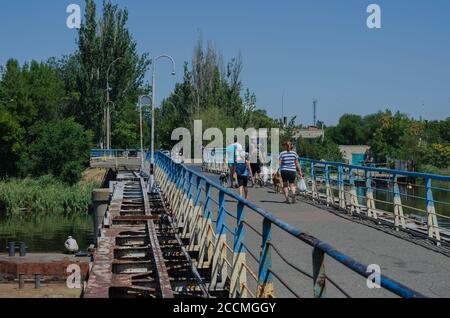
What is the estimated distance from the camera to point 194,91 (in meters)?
76.2

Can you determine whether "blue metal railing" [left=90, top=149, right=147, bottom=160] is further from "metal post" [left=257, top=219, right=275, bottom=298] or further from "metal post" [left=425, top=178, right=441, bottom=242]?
"metal post" [left=257, top=219, right=275, bottom=298]

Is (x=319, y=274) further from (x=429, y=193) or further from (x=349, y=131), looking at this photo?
(x=349, y=131)

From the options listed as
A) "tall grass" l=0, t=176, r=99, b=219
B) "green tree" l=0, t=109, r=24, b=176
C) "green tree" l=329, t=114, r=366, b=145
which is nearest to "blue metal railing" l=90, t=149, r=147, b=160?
"tall grass" l=0, t=176, r=99, b=219

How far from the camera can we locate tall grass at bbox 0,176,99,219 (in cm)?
6594

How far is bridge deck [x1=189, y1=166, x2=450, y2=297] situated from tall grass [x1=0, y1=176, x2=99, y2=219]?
52753 millimetres

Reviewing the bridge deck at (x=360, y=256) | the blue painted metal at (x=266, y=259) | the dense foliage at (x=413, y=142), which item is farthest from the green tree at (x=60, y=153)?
the blue painted metal at (x=266, y=259)

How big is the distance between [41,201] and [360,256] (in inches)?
2398

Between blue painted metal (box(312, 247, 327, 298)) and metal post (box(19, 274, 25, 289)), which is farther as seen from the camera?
metal post (box(19, 274, 25, 289))

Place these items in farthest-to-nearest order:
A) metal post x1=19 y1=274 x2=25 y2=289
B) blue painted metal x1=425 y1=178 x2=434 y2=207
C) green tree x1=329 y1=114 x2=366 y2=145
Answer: green tree x1=329 y1=114 x2=366 y2=145 → metal post x1=19 y1=274 x2=25 y2=289 → blue painted metal x1=425 y1=178 x2=434 y2=207

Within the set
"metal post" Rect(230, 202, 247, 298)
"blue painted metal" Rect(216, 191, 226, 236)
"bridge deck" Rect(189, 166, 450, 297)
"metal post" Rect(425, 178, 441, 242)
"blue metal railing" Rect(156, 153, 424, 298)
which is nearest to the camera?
"blue metal railing" Rect(156, 153, 424, 298)

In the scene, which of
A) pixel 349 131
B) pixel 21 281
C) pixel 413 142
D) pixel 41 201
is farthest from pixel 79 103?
pixel 349 131
